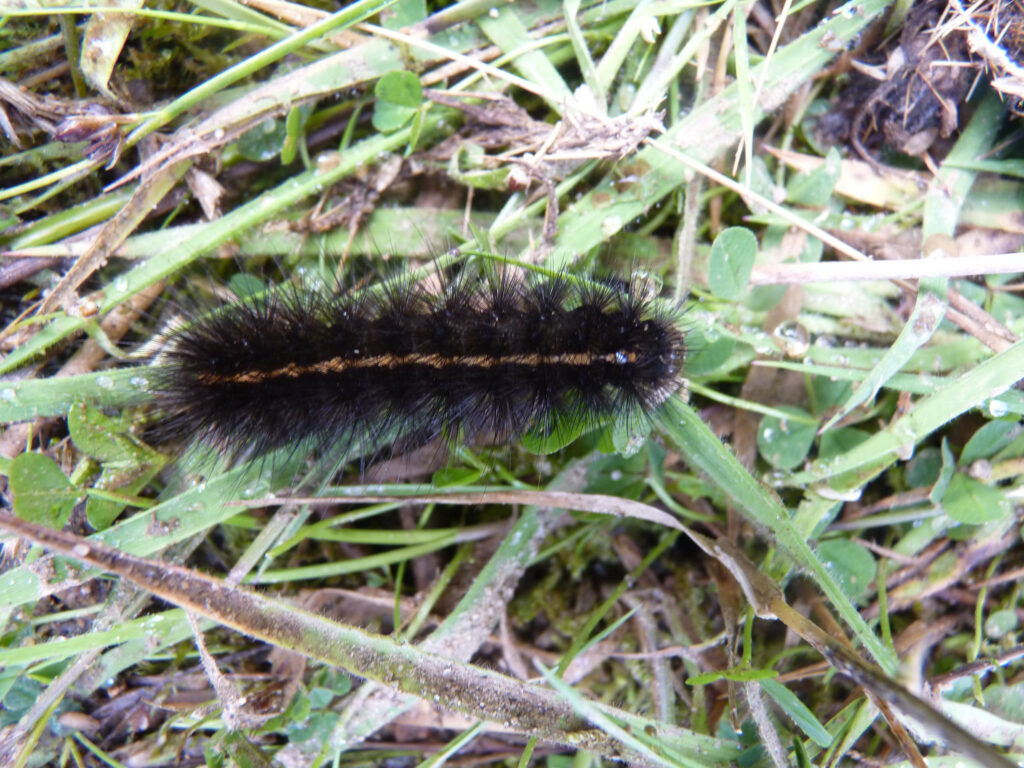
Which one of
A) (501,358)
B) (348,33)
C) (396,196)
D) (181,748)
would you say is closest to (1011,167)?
(501,358)

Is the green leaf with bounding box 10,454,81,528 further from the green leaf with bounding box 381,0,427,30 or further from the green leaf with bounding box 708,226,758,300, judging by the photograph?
the green leaf with bounding box 708,226,758,300

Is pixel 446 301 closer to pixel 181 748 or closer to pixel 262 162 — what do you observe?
pixel 262 162

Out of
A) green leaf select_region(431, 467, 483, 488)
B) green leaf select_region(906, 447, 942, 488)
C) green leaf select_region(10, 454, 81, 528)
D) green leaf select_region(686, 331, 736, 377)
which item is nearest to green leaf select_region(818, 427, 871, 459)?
green leaf select_region(906, 447, 942, 488)

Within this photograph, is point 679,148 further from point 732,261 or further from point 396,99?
point 396,99

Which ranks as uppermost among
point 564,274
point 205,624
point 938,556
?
point 564,274

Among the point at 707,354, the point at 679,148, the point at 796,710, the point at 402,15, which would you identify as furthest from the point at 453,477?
the point at 402,15
